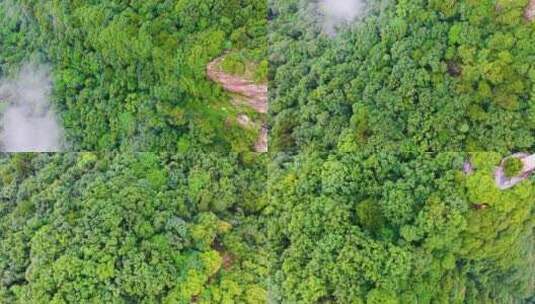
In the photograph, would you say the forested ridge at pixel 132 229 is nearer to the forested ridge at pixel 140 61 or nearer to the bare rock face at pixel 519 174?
the forested ridge at pixel 140 61

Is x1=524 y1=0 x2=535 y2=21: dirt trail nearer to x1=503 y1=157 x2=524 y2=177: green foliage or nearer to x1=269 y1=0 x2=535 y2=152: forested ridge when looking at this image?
x1=269 y1=0 x2=535 y2=152: forested ridge

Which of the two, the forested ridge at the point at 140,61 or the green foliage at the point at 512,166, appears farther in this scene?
the forested ridge at the point at 140,61

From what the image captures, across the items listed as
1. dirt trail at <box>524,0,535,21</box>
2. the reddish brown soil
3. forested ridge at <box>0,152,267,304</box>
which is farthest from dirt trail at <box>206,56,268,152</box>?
dirt trail at <box>524,0,535,21</box>

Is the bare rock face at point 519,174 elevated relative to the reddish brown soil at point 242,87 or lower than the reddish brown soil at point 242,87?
lower


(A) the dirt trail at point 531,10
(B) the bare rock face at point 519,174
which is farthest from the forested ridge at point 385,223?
(A) the dirt trail at point 531,10

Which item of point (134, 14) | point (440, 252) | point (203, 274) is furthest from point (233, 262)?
point (134, 14)

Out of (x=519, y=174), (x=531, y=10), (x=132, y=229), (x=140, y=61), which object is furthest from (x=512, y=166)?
(x=140, y=61)
